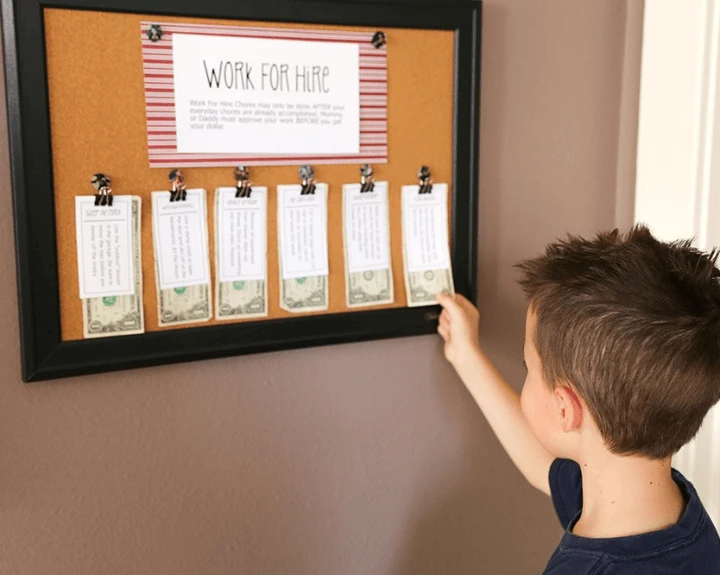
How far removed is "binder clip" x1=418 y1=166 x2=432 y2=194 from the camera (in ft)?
3.24

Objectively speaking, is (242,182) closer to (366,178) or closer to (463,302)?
(366,178)

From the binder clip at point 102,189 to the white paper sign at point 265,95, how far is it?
3.6 inches

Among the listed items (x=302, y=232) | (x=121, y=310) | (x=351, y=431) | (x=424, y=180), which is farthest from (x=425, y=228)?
(x=121, y=310)

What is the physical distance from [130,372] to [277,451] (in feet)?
0.70

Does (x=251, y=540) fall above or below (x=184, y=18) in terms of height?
below

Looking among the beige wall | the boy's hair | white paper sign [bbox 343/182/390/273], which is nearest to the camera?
the boy's hair

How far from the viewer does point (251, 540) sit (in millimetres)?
960

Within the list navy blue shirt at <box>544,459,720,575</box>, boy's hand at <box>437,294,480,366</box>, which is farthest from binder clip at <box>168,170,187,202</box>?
navy blue shirt at <box>544,459,720,575</box>

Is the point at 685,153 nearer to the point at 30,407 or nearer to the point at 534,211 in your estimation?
the point at 534,211

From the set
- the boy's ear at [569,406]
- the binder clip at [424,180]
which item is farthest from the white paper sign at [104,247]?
the boy's ear at [569,406]

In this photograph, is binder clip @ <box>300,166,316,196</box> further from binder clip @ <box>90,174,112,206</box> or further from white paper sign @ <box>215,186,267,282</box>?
binder clip @ <box>90,174,112,206</box>

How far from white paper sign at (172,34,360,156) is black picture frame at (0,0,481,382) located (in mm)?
35

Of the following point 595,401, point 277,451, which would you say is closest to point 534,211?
point 595,401

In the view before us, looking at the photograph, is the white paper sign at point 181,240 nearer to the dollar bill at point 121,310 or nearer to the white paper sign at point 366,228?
the dollar bill at point 121,310
